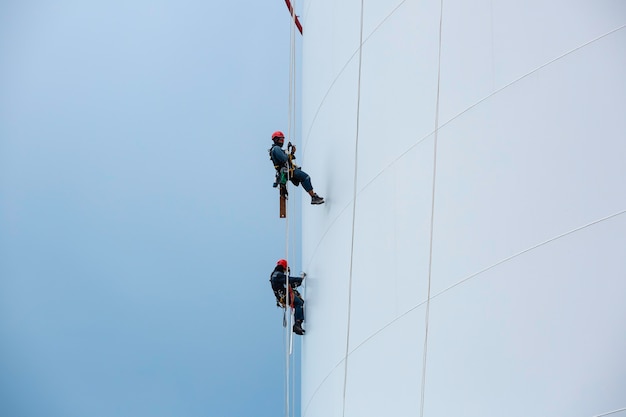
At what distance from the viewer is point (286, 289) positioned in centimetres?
1162

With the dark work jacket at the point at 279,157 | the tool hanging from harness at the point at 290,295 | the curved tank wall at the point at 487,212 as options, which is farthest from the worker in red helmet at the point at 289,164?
the tool hanging from harness at the point at 290,295

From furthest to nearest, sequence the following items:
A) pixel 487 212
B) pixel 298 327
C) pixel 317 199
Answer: pixel 298 327 → pixel 317 199 → pixel 487 212

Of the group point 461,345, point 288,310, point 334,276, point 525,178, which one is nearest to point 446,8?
point 525,178

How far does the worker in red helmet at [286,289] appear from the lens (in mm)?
11688

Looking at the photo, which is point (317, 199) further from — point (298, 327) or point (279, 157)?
point (298, 327)

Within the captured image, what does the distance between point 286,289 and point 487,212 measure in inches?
236

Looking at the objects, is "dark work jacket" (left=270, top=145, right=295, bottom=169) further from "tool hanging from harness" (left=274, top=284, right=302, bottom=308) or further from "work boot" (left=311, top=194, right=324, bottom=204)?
"tool hanging from harness" (left=274, top=284, right=302, bottom=308)

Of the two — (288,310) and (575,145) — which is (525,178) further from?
(288,310)

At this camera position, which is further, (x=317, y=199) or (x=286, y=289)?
(x=286, y=289)

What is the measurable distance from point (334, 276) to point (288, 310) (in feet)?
9.84

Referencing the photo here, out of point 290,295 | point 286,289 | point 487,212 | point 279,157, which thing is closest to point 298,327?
point 290,295

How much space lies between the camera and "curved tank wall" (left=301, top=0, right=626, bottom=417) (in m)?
5.35

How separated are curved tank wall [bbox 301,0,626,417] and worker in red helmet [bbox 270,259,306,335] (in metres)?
2.98

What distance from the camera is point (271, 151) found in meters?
10.8
